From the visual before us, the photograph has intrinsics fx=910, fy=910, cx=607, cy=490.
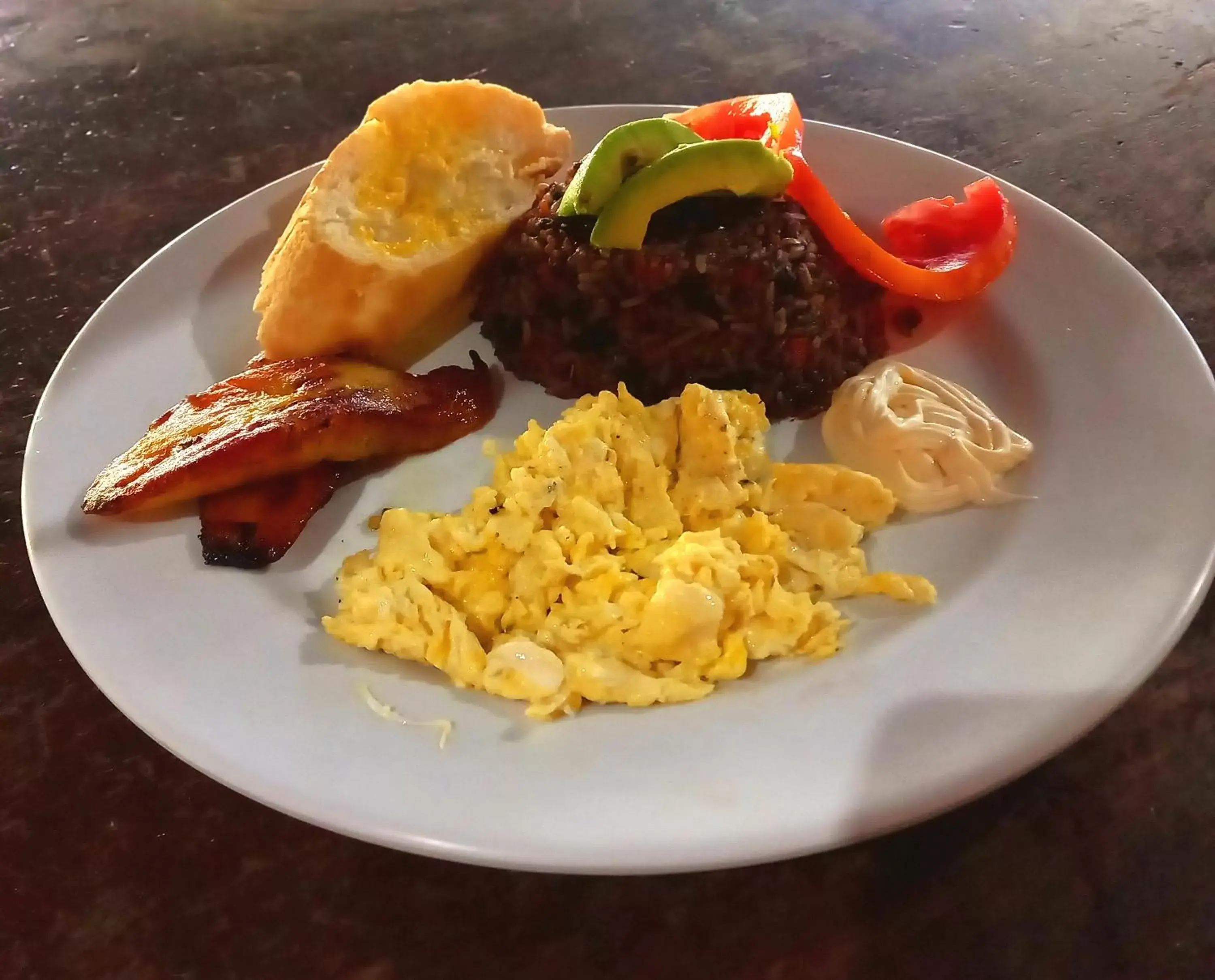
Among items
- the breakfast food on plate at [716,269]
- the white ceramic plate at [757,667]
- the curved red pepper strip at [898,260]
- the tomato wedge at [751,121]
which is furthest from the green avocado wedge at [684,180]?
the white ceramic plate at [757,667]

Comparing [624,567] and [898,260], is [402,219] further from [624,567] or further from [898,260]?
[898,260]

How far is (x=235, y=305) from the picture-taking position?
7.88ft

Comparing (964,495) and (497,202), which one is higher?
(497,202)

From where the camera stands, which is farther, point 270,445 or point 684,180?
point 684,180

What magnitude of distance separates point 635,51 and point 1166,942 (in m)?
3.44

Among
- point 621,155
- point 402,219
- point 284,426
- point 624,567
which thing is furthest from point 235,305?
point 624,567

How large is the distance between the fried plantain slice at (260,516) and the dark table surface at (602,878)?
367 mm

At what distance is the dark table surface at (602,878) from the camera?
4.51 feet

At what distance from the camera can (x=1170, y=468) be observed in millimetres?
1722

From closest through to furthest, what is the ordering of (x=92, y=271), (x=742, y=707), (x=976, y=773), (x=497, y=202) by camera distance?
1. (x=976, y=773)
2. (x=742, y=707)
3. (x=497, y=202)
4. (x=92, y=271)

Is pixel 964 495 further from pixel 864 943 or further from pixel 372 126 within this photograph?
pixel 372 126

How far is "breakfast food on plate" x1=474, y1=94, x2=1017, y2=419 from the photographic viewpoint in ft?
6.70

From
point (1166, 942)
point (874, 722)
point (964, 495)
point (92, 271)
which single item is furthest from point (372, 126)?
point (1166, 942)

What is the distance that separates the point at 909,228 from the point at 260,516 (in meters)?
1.78
